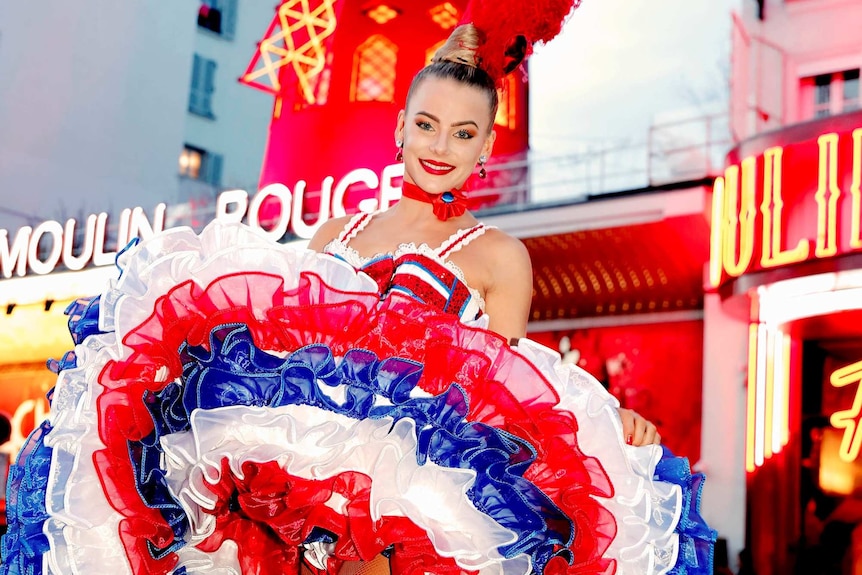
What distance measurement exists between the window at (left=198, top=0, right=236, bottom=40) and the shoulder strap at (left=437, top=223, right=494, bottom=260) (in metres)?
20.6

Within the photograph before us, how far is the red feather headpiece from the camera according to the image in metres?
2.48

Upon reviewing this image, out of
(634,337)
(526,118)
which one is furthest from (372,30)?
(634,337)

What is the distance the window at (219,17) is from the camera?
2220 cm

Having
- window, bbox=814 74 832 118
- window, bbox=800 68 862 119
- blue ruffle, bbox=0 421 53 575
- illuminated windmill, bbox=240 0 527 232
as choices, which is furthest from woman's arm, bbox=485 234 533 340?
illuminated windmill, bbox=240 0 527 232

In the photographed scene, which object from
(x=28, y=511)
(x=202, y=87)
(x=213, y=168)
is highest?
(x=202, y=87)

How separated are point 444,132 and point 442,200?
15 centimetres

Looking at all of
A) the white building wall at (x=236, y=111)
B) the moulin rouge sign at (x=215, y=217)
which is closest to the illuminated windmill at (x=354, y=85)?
the moulin rouge sign at (x=215, y=217)

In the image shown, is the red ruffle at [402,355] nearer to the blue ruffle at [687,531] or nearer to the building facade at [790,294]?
the blue ruffle at [687,531]

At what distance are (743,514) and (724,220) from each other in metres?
2.62

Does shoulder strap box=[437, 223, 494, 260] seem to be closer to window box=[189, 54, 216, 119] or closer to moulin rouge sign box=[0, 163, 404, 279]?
moulin rouge sign box=[0, 163, 404, 279]

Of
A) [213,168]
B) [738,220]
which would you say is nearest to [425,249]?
[738,220]

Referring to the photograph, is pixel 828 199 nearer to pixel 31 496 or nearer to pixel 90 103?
pixel 31 496

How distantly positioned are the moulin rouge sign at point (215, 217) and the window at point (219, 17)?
22.5 ft

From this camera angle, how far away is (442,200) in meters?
2.57
